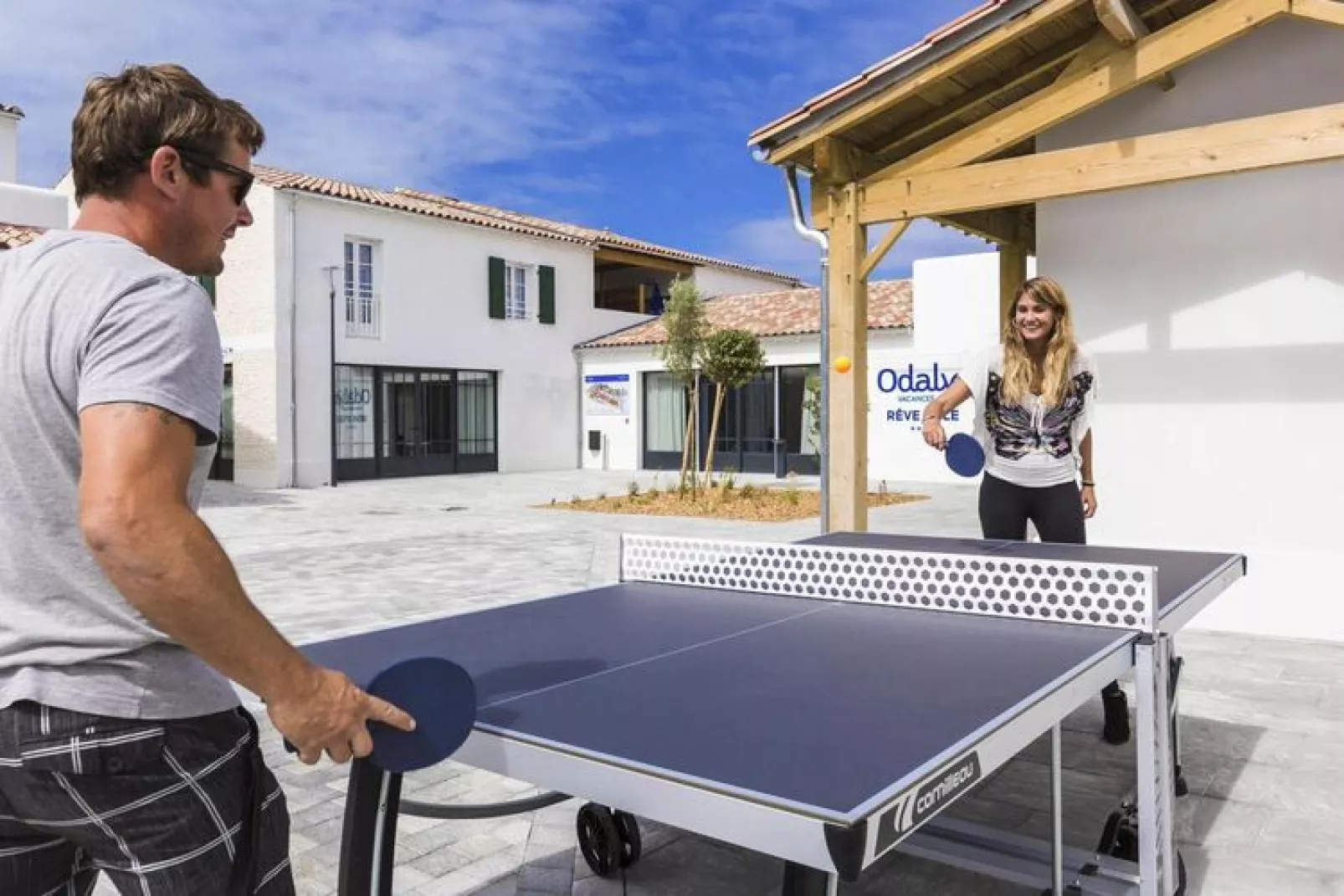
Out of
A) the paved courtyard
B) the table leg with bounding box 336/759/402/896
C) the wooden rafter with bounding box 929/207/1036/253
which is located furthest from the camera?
the wooden rafter with bounding box 929/207/1036/253

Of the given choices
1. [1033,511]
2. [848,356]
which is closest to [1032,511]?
[1033,511]

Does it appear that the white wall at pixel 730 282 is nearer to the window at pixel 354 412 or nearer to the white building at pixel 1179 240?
the window at pixel 354 412

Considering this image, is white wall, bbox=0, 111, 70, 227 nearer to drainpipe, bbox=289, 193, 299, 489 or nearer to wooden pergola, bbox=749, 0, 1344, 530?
drainpipe, bbox=289, 193, 299, 489

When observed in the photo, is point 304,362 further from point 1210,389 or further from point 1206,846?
point 1206,846

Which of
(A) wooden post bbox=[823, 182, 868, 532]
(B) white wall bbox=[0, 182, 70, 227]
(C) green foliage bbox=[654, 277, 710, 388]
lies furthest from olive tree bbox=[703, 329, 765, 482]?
(A) wooden post bbox=[823, 182, 868, 532]

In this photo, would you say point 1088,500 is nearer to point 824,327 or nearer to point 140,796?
point 824,327

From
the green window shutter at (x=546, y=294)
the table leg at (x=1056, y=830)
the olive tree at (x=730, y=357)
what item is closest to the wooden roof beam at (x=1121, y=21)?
the table leg at (x=1056, y=830)

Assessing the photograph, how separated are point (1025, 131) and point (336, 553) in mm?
7540

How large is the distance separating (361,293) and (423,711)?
817 inches

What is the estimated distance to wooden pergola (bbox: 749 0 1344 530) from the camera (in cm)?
542

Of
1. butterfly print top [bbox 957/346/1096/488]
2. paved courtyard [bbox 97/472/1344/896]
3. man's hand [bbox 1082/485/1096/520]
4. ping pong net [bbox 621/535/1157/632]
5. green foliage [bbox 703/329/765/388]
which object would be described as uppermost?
green foliage [bbox 703/329/765/388]

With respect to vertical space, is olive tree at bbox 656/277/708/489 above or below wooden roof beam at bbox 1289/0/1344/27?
below

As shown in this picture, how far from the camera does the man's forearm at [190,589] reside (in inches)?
49.9

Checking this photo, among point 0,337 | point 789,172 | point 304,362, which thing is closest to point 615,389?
point 304,362
